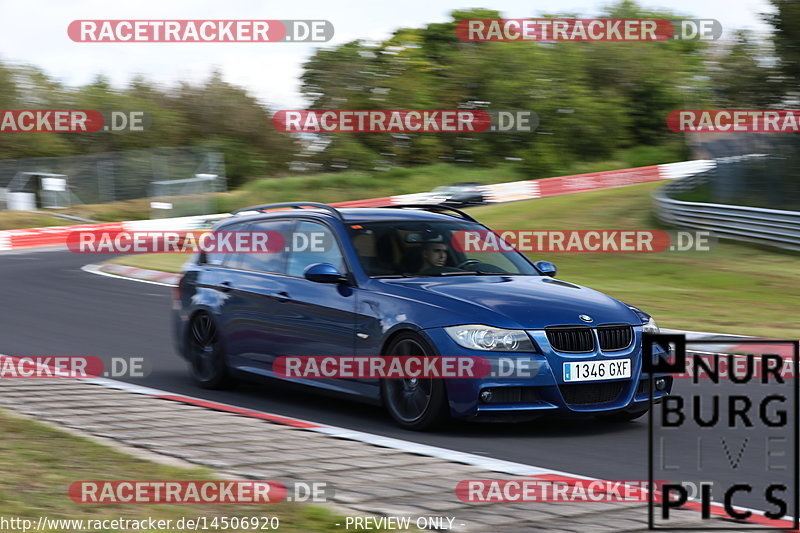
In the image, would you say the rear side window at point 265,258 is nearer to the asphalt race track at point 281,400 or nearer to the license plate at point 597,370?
the asphalt race track at point 281,400

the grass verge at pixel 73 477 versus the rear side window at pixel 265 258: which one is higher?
the rear side window at pixel 265 258

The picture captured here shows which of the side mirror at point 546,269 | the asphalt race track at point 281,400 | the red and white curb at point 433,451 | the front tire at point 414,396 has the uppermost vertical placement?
the side mirror at point 546,269

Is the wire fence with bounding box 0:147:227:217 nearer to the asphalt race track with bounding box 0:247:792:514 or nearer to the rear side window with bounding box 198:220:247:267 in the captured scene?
the asphalt race track with bounding box 0:247:792:514

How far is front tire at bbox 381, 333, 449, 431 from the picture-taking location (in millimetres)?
7570

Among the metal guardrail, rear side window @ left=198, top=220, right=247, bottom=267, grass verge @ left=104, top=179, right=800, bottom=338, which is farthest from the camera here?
the metal guardrail

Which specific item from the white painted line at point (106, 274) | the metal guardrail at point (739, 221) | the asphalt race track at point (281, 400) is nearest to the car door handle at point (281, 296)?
the asphalt race track at point (281, 400)

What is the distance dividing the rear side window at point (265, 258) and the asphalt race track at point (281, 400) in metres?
0.96

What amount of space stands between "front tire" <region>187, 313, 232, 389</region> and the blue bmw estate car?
0.02m

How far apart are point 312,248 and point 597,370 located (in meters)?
2.50

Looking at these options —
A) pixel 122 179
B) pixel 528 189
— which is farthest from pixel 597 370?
pixel 122 179

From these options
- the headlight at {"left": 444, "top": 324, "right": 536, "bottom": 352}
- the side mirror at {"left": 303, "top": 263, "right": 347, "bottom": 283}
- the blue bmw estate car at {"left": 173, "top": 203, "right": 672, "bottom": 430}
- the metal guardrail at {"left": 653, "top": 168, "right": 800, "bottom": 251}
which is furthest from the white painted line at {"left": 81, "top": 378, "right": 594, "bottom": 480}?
the metal guardrail at {"left": 653, "top": 168, "right": 800, "bottom": 251}

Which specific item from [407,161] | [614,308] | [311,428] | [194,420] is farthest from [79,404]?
[407,161]

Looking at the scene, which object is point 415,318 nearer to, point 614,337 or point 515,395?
point 515,395

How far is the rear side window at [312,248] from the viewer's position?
341 inches
